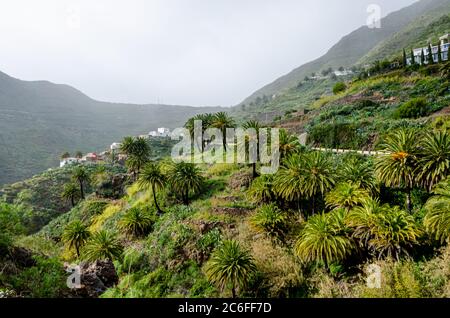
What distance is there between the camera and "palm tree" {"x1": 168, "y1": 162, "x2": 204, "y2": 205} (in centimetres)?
3712

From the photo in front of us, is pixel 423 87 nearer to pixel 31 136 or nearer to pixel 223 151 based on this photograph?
pixel 223 151

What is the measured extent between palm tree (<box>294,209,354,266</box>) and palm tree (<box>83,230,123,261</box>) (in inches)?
750

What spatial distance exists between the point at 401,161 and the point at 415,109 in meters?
25.7

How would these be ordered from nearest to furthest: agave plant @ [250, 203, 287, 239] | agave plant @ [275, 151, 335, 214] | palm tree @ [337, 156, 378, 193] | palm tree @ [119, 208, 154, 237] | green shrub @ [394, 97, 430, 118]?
palm tree @ [337, 156, 378, 193] → agave plant @ [250, 203, 287, 239] → agave plant @ [275, 151, 335, 214] → palm tree @ [119, 208, 154, 237] → green shrub @ [394, 97, 430, 118]

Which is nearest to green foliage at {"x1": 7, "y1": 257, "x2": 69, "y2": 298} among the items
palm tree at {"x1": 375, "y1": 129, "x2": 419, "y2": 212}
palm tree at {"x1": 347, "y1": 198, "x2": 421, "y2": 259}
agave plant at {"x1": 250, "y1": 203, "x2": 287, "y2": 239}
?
agave plant at {"x1": 250, "y1": 203, "x2": 287, "y2": 239}

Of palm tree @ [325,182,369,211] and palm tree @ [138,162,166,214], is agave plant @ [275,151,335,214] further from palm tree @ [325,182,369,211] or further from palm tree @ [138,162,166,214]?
palm tree @ [138,162,166,214]

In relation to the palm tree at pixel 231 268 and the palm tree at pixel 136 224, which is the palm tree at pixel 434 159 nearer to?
the palm tree at pixel 231 268

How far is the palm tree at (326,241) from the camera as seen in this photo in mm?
22094

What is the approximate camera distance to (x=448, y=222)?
63.8 feet

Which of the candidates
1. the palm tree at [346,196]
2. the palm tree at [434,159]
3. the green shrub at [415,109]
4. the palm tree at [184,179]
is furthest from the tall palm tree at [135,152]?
the palm tree at [434,159]

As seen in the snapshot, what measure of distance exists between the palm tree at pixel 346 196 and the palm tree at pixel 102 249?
891 inches
